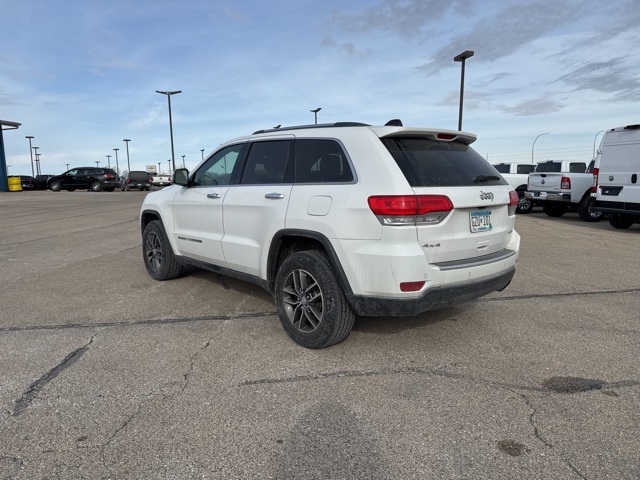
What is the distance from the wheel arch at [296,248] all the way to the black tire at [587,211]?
40.9ft

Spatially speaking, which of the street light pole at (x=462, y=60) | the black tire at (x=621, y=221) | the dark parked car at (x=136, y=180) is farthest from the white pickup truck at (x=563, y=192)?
the dark parked car at (x=136, y=180)

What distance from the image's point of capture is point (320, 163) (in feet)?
12.3

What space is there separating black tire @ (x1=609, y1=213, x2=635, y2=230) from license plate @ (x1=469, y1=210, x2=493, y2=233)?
33.3 ft

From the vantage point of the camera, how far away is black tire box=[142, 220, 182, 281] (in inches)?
224

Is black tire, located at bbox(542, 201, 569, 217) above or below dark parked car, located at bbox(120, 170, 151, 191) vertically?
below

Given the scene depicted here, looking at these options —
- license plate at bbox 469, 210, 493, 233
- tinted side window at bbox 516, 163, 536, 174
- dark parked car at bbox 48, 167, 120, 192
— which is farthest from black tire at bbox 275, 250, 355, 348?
dark parked car at bbox 48, 167, 120, 192

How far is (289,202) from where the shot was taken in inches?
149

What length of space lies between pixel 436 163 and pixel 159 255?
3.82 meters

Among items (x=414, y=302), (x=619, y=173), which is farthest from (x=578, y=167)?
(x=414, y=302)

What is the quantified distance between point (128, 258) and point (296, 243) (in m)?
4.67

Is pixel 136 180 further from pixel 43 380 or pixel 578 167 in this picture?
pixel 43 380

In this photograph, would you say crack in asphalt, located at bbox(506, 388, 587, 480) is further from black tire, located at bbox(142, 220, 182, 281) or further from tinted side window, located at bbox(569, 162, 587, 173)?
tinted side window, located at bbox(569, 162, 587, 173)

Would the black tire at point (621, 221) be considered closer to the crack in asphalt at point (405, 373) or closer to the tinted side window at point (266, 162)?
the crack in asphalt at point (405, 373)

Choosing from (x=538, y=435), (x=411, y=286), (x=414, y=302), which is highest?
(x=411, y=286)
